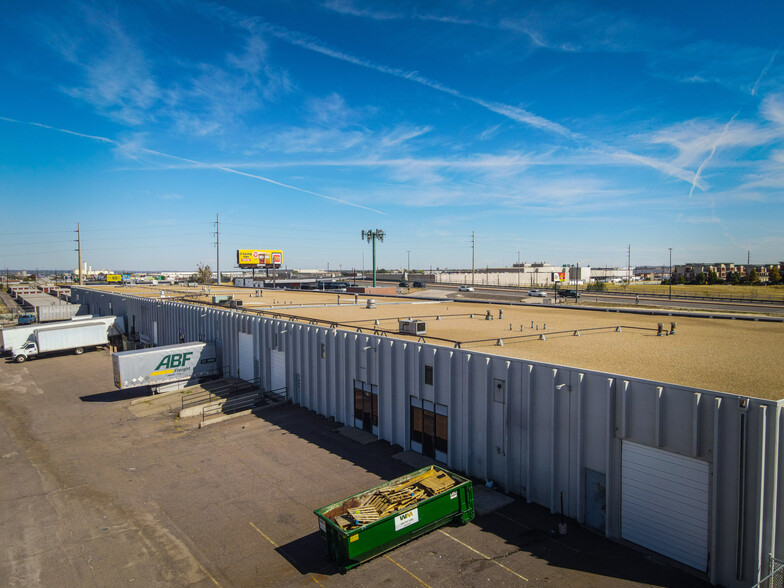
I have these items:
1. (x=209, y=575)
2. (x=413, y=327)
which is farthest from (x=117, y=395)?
(x=209, y=575)

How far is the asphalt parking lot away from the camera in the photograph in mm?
12523

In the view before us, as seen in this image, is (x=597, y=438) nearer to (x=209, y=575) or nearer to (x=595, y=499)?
(x=595, y=499)

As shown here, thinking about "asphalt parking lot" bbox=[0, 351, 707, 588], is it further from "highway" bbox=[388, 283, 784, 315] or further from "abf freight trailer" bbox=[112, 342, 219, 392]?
"highway" bbox=[388, 283, 784, 315]

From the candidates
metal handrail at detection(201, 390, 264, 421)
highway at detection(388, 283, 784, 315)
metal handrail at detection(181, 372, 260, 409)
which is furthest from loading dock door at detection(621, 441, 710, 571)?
highway at detection(388, 283, 784, 315)

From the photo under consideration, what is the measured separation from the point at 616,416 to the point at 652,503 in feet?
8.56

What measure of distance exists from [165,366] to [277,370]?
850cm

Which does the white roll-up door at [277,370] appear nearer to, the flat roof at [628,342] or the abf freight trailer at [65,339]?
the flat roof at [628,342]

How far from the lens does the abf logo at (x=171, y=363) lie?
31.5 m

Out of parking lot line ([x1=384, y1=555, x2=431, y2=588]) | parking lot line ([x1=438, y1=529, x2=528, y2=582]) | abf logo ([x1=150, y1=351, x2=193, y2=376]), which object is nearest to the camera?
parking lot line ([x1=384, y1=555, x2=431, y2=588])

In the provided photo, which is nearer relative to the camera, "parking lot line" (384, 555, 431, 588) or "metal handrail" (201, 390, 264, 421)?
"parking lot line" (384, 555, 431, 588)

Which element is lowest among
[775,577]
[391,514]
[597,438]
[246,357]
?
[775,577]

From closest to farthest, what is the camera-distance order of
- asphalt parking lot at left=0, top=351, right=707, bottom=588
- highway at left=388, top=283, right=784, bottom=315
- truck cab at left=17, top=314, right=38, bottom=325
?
asphalt parking lot at left=0, top=351, right=707, bottom=588, highway at left=388, top=283, right=784, bottom=315, truck cab at left=17, top=314, right=38, bottom=325

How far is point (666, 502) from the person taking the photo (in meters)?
13.1

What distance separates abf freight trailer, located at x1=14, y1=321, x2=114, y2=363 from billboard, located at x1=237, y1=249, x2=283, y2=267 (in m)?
51.3
